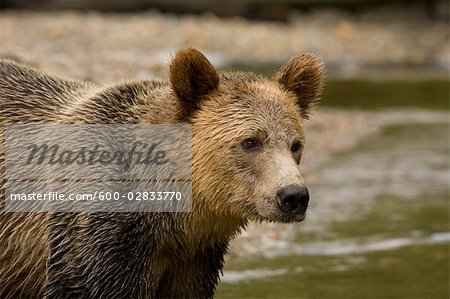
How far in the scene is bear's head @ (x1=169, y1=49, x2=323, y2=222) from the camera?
21.1 ft

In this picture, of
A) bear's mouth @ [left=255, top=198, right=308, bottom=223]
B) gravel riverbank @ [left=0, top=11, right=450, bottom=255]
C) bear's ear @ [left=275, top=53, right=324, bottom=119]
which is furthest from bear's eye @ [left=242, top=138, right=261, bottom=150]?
gravel riverbank @ [left=0, top=11, right=450, bottom=255]

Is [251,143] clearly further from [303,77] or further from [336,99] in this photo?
[336,99]

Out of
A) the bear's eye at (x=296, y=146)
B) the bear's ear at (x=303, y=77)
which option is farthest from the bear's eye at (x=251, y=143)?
the bear's ear at (x=303, y=77)

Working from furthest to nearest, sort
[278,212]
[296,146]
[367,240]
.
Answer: [367,240], [296,146], [278,212]

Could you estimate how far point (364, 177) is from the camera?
13.8m

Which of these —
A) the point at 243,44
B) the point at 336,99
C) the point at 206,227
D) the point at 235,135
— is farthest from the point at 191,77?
the point at 243,44

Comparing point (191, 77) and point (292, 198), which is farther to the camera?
point (191, 77)

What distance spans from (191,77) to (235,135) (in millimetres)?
418

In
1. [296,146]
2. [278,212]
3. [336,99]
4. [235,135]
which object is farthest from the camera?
[336,99]

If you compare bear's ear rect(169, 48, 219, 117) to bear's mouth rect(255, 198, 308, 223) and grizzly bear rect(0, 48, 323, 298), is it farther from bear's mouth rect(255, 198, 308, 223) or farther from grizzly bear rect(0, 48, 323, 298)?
bear's mouth rect(255, 198, 308, 223)

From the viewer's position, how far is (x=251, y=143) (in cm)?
652

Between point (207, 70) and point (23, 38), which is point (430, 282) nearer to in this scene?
point (207, 70)

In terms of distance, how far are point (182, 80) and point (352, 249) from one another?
13.1 feet

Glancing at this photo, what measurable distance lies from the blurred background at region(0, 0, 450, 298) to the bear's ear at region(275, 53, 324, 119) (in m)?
1.97
